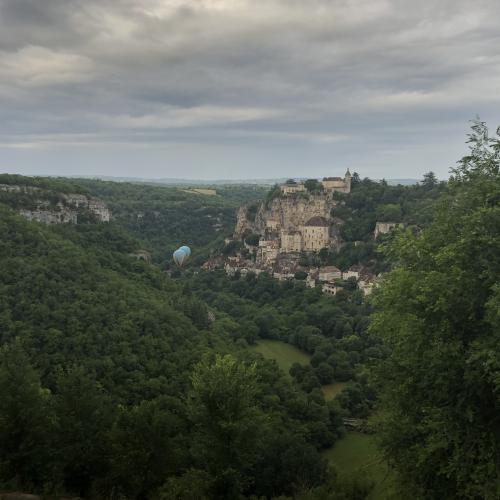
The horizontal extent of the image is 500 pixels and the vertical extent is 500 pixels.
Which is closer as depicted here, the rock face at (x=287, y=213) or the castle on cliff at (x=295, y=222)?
the castle on cliff at (x=295, y=222)

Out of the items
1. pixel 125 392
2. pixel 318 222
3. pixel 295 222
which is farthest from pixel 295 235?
pixel 125 392

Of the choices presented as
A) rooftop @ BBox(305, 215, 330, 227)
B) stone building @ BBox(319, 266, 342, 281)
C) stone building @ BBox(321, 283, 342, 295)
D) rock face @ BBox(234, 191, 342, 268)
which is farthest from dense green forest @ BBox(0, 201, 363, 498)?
rooftop @ BBox(305, 215, 330, 227)

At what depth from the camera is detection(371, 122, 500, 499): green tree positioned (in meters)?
12.1

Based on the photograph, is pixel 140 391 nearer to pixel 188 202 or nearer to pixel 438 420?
pixel 438 420

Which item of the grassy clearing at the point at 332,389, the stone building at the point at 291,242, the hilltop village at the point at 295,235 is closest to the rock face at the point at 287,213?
the hilltop village at the point at 295,235

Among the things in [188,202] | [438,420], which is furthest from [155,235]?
[438,420]

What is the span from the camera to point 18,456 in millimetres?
18078

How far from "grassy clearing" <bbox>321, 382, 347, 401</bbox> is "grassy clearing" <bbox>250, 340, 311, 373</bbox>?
→ 18.9 ft

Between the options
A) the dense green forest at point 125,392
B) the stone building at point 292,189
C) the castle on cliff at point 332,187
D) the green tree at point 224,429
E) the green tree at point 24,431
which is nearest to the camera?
the green tree at point 24,431

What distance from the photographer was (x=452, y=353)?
40.1ft

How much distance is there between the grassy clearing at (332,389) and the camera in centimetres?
4453

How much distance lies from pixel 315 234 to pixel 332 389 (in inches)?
2060

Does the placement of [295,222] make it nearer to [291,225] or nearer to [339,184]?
[291,225]

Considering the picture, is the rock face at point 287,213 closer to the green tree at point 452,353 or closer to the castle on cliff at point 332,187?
the castle on cliff at point 332,187
